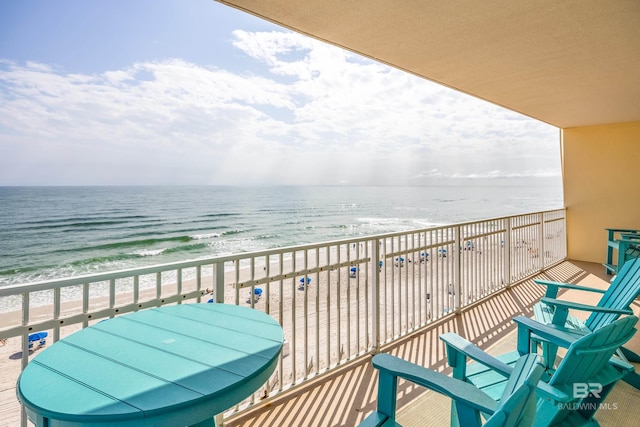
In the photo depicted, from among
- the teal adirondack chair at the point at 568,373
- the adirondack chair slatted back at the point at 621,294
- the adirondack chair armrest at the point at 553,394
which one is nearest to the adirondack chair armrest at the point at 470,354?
the teal adirondack chair at the point at 568,373

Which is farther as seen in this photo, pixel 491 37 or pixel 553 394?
pixel 491 37

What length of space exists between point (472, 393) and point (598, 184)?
7.03 metres

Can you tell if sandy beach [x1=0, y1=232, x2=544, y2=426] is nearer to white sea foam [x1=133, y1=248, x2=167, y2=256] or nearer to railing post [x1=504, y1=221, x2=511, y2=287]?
railing post [x1=504, y1=221, x2=511, y2=287]

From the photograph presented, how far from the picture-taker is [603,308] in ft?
6.73

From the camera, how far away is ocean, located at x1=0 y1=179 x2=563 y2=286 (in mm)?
16328

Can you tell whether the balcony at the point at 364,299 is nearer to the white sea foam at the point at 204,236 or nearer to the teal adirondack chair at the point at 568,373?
the teal adirondack chair at the point at 568,373

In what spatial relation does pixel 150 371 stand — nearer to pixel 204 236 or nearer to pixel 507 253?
pixel 507 253

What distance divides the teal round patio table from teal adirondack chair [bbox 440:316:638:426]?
862 mm

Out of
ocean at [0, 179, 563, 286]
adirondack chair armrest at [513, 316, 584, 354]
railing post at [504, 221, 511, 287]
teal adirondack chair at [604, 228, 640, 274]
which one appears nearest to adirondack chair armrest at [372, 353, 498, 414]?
adirondack chair armrest at [513, 316, 584, 354]

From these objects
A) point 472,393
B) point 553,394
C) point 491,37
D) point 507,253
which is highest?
point 491,37

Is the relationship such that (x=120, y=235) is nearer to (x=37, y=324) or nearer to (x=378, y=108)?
(x=37, y=324)

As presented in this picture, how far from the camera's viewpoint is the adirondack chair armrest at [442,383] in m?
0.96

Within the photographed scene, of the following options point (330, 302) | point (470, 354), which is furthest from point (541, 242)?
point (470, 354)

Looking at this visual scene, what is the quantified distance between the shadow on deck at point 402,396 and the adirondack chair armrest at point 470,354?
0.71 metres
